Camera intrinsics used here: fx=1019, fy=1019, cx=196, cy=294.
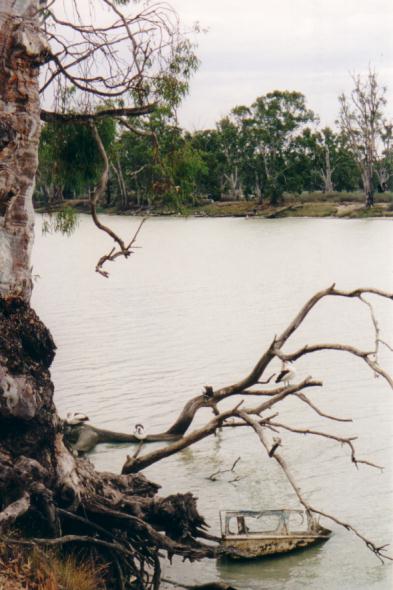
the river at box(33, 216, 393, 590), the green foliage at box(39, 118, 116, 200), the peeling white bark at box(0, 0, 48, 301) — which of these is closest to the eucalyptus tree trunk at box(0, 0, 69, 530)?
the peeling white bark at box(0, 0, 48, 301)

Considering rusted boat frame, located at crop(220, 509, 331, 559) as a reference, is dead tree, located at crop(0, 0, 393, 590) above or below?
above

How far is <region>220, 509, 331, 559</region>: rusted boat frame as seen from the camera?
7668 millimetres

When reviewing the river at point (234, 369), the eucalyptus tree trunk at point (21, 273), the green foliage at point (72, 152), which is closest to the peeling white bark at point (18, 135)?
the eucalyptus tree trunk at point (21, 273)

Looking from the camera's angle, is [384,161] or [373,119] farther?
[384,161]

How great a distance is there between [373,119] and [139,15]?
2406 inches

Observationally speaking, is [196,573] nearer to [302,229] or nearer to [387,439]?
[387,439]

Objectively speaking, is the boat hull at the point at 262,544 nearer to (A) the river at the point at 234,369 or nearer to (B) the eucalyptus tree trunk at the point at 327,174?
(A) the river at the point at 234,369

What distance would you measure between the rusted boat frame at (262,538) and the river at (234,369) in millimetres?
104

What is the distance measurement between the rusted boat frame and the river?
0.10 meters

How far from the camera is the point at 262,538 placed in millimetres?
7828

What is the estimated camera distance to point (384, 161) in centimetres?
7544

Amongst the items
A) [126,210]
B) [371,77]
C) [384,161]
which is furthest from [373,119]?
[126,210]

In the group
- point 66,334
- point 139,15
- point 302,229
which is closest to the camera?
point 139,15

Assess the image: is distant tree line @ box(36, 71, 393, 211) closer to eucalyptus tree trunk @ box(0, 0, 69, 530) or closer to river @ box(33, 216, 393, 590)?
river @ box(33, 216, 393, 590)
